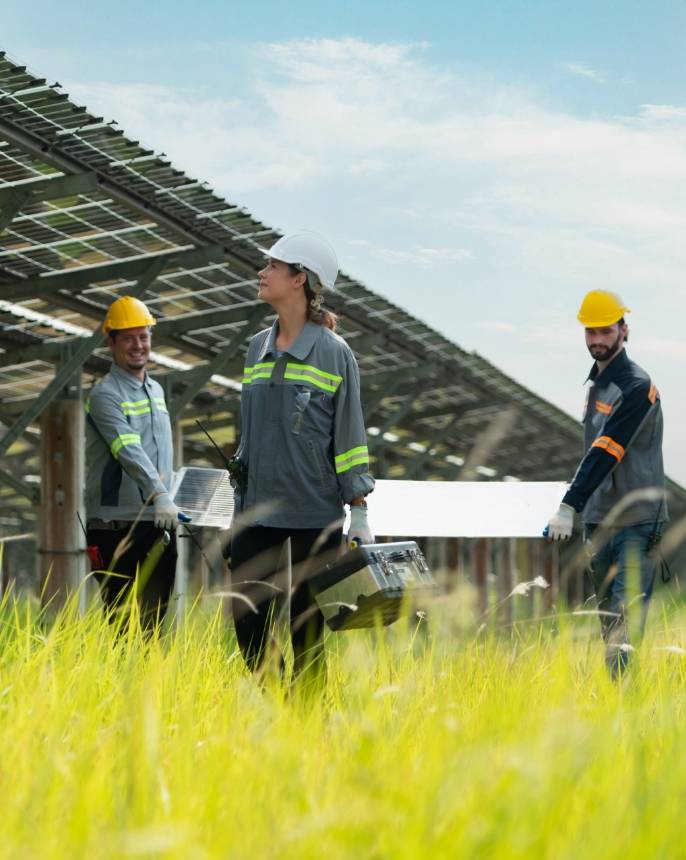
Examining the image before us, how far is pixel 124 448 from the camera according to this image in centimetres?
645

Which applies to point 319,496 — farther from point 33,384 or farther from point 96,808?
point 33,384

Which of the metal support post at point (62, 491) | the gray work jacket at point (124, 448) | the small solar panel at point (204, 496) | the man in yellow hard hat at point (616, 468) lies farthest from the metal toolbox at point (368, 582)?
the metal support post at point (62, 491)

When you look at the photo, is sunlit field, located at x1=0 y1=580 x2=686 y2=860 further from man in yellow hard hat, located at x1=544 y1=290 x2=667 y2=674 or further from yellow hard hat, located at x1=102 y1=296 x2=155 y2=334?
yellow hard hat, located at x1=102 y1=296 x2=155 y2=334

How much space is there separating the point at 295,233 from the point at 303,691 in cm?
178

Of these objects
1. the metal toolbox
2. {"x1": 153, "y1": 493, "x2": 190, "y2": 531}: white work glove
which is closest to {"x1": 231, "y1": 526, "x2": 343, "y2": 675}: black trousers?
the metal toolbox

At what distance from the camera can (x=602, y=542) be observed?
646 cm

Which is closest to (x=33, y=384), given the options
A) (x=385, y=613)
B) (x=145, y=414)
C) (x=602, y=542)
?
(x=145, y=414)

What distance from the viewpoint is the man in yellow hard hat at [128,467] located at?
6.50m

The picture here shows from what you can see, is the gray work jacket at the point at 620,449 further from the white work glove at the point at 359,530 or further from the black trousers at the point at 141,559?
the black trousers at the point at 141,559

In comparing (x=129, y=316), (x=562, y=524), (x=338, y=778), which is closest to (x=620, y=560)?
(x=562, y=524)

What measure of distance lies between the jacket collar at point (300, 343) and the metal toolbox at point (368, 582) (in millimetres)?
831

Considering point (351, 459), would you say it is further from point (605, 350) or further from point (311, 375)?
point (605, 350)

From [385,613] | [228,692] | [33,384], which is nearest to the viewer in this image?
[228,692]

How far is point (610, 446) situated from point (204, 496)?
90.4 inches
